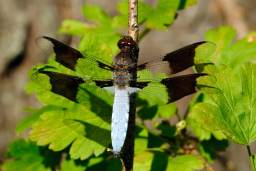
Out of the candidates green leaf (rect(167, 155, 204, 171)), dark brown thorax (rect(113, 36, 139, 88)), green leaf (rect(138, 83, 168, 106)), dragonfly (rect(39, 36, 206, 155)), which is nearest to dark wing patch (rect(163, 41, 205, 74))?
dragonfly (rect(39, 36, 206, 155))

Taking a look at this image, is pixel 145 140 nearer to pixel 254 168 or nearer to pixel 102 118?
pixel 102 118

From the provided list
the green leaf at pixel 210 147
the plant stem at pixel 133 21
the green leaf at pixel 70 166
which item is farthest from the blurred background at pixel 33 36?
the plant stem at pixel 133 21

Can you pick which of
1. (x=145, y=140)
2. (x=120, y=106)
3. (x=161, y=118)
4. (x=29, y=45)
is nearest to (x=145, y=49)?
(x=29, y=45)

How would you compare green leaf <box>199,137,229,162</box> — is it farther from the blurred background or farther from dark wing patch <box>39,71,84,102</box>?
the blurred background

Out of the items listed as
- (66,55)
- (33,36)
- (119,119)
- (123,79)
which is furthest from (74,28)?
(33,36)

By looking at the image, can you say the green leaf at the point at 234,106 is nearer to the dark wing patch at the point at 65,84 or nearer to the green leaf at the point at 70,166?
the dark wing patch at the point at 65,84

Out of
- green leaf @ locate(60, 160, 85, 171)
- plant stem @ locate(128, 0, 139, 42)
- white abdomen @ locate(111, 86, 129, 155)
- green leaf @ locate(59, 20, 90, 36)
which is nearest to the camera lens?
white abdomen @ locate(111, 86, 129, 155)

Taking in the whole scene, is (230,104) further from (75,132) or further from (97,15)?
(97,15)
